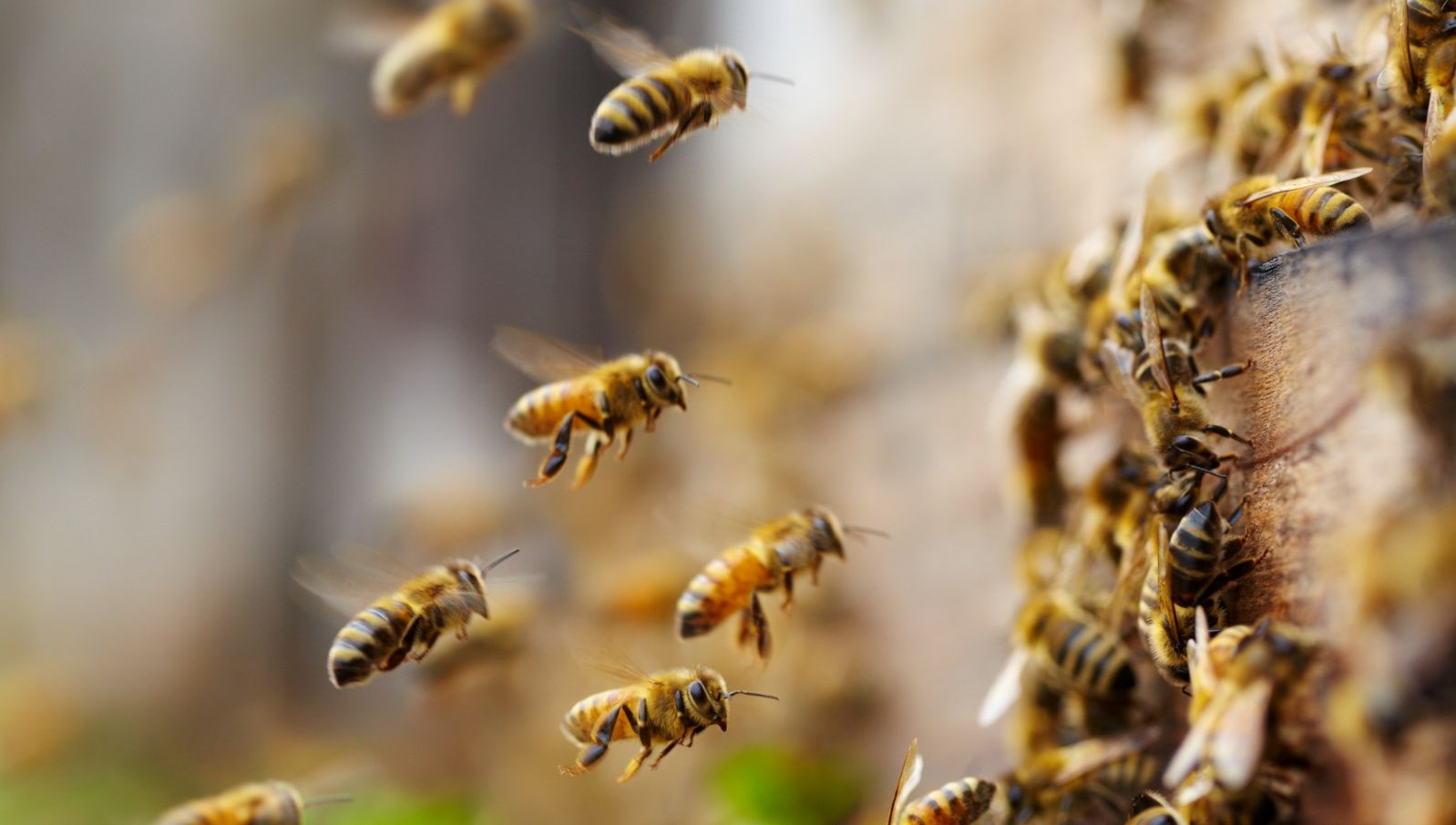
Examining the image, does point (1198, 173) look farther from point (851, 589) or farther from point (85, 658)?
point (85, 658)

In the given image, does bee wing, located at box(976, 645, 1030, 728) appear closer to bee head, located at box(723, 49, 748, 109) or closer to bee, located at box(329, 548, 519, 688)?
bee, located at box(329, 548, 519, 688)

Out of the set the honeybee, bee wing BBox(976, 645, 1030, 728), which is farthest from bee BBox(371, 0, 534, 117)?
the honeybee

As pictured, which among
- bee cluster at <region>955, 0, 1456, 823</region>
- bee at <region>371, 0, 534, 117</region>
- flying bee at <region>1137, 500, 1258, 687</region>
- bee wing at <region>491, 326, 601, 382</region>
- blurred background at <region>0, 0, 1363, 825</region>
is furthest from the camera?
blurred background at <region>0, 0, 1363, 825</region>

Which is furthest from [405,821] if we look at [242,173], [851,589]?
[242,173]

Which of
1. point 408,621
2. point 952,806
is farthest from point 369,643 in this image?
point 952,806

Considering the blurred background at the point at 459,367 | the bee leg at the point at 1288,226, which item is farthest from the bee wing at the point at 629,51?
the blurred background at the point at 459,367

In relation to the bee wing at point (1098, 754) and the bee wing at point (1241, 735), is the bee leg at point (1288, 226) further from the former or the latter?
the bee wing at point (1098, 754)
